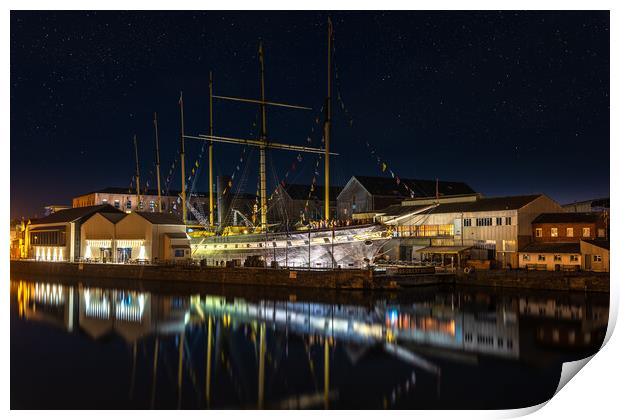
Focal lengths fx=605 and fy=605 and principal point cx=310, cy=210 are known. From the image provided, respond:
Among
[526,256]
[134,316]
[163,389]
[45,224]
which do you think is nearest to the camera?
[163,389]

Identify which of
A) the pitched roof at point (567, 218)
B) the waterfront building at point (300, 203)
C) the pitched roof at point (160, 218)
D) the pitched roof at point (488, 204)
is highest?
the waterfront building at point (300, 203)

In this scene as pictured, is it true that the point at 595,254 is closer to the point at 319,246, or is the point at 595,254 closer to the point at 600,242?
the point at 600,242

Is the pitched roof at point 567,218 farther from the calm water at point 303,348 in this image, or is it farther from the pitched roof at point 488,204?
the calm water at point 303,348

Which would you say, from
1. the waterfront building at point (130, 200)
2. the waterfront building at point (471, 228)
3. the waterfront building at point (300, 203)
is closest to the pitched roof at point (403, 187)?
the waterfront building at point (300, 203)

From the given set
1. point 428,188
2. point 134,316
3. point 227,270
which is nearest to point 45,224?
point 227,270

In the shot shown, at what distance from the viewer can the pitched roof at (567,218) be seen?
3400 centimetres

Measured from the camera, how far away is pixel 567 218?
1375 inches

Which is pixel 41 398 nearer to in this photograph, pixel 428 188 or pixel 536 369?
pixel 536 369

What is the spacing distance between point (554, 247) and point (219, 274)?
64.9 feet

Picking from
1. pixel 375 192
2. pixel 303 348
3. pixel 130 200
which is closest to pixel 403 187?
pixel 375 192

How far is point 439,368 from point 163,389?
7.37 m

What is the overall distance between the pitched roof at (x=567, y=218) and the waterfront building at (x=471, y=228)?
0.51m

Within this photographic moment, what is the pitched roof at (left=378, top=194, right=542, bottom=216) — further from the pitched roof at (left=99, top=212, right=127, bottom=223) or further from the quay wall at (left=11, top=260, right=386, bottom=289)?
the pitched roof at (left=99, top=212, right=127, bottom=223)

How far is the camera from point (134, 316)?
2634 centimetres
